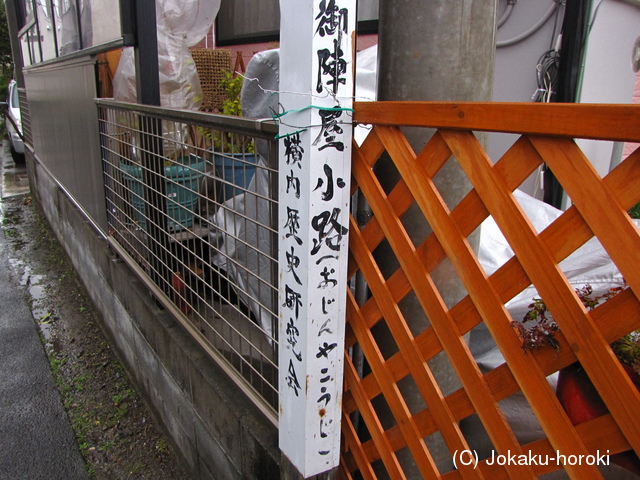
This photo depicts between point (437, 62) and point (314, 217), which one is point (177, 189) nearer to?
point (314, 217)

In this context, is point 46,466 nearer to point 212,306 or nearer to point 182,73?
point 212,306

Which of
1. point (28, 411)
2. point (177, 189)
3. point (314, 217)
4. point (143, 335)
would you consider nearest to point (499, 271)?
point (314, 217)

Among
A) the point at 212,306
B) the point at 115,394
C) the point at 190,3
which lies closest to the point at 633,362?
the point at 212,306

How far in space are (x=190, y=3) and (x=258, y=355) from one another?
400 centimetres

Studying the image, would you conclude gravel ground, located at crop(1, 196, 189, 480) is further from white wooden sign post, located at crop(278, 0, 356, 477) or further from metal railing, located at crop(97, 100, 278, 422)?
white wooden sign post, located at crop(278, 0, 356, 477)

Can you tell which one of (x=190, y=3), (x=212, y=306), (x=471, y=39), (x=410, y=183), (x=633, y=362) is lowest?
(x=212, y=306)

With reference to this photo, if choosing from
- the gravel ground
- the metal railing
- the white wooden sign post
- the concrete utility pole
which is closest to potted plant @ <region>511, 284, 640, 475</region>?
the concrete utility pole

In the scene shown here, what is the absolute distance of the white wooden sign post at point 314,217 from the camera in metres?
1.54

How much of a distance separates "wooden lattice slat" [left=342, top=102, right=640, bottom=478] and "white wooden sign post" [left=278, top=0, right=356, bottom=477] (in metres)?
0.09

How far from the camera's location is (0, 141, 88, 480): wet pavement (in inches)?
138

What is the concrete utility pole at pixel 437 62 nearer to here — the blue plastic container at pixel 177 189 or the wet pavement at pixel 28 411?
the blue plastic container at pixel 177 189

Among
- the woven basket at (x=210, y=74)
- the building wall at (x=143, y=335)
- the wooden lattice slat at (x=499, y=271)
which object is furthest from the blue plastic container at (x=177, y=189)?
the woven basket at (x=210, y=74)

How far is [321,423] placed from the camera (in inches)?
71.4

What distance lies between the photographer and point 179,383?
3.25 m
